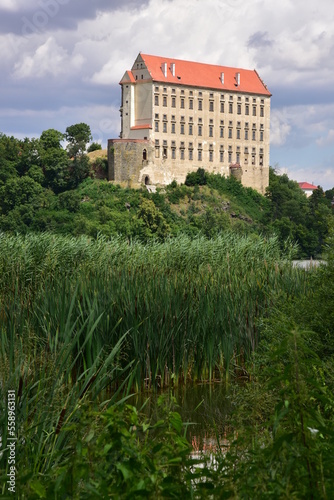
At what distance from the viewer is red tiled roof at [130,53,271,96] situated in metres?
68.7

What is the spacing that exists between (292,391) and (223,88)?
7112 cm

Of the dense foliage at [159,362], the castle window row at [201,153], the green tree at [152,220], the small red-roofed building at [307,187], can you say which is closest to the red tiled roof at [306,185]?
the small red-roofed building at [307,187]

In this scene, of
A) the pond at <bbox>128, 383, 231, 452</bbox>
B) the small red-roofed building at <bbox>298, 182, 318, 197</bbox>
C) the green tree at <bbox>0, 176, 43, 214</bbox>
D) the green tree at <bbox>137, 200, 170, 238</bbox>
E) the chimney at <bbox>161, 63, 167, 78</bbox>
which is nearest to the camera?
the pond at <bbox>128, 383, 231, 452</bbox>

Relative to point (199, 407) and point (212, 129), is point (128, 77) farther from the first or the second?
point (199, 407)

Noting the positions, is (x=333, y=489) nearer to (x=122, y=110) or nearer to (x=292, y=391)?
(x=292, y=391)

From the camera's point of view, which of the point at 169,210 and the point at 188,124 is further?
the point at 188,124

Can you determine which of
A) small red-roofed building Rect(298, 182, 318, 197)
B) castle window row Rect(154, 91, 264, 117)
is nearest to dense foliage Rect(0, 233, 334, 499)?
castle window row Rect(154, 91, 264, 117)

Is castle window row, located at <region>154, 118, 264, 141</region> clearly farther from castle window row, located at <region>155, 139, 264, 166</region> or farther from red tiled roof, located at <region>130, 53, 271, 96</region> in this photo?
red tiled roof, located at <region>130, 53, 271, 96</region>

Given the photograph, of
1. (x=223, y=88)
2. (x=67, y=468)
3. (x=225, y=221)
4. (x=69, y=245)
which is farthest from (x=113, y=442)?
(x=223, y=88)

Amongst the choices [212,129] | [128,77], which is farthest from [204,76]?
[128,77]

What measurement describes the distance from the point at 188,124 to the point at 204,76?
6166 mm

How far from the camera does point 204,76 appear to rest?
72.6m

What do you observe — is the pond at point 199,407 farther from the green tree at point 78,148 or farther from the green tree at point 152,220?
the green tree at point 78,148

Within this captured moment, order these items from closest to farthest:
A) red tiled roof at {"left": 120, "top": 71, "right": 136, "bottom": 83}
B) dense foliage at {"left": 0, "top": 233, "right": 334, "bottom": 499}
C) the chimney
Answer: dense foliage at {"left": 0, "top": 233, "right": 334, "bottom": 499} < red tiled roof at {"left": 120, "top": 71, "right": 136, "bottom": 83} < the chimney
